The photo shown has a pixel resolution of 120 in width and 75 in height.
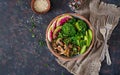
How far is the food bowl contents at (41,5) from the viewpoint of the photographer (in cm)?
194

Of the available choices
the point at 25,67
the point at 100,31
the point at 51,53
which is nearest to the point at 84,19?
the point at 100,31

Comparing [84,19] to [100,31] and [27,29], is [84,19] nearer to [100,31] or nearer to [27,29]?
[100,31]

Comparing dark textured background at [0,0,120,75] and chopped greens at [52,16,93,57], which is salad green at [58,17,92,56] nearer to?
chopped greens at [52,16,93,57]

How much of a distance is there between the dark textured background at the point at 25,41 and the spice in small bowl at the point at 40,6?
0.09 feet

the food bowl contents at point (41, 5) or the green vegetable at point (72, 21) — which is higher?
the food bowl contents at point (41, 5)

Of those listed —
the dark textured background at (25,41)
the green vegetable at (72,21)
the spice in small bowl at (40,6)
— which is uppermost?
the spice in small bowl at (40,6)

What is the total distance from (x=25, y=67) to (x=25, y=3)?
32 centimetres

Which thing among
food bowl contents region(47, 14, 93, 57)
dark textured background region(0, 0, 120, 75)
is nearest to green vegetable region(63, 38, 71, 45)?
food bowl contents region(47, 14, 93, 57)

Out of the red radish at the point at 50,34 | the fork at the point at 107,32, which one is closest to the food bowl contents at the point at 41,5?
the red radish at the point at 50,34

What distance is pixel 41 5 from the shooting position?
1.96 metres

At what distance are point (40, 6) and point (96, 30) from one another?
296mm

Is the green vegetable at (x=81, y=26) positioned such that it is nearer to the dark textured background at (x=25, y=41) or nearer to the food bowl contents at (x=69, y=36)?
the food bowl contents at (x=69, y=36)

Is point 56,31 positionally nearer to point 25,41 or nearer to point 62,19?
point 62,19

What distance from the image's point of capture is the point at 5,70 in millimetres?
1937
